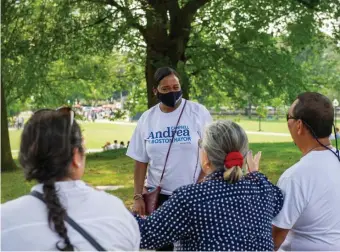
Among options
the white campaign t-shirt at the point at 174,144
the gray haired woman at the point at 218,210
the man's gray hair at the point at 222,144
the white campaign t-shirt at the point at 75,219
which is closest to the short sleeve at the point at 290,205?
the gray haired woman at the point at 218,210

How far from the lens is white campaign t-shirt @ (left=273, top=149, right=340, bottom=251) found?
8.51 ft

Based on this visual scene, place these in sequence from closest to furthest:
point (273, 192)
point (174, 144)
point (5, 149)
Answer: point (273, 192) < point (174, 144) < point (5, 149)

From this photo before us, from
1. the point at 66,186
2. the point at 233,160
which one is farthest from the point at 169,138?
the point at 66,186

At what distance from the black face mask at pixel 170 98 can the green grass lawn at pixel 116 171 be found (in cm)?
482

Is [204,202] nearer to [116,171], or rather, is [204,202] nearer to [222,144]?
[222,144]

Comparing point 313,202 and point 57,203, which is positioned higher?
point 57,203

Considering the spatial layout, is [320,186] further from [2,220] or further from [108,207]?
[2,220]

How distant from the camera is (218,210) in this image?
2.27 m

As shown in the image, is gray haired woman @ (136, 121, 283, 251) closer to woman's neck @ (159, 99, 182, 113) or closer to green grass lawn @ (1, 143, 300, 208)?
woman's neck @ (159, 99, 182, 113)

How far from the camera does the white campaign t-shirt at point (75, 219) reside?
6.01 ft

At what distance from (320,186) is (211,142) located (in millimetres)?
656

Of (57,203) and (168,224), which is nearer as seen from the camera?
(57,203)

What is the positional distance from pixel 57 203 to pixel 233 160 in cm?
80

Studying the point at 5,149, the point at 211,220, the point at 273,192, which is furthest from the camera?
the point at 5,149
